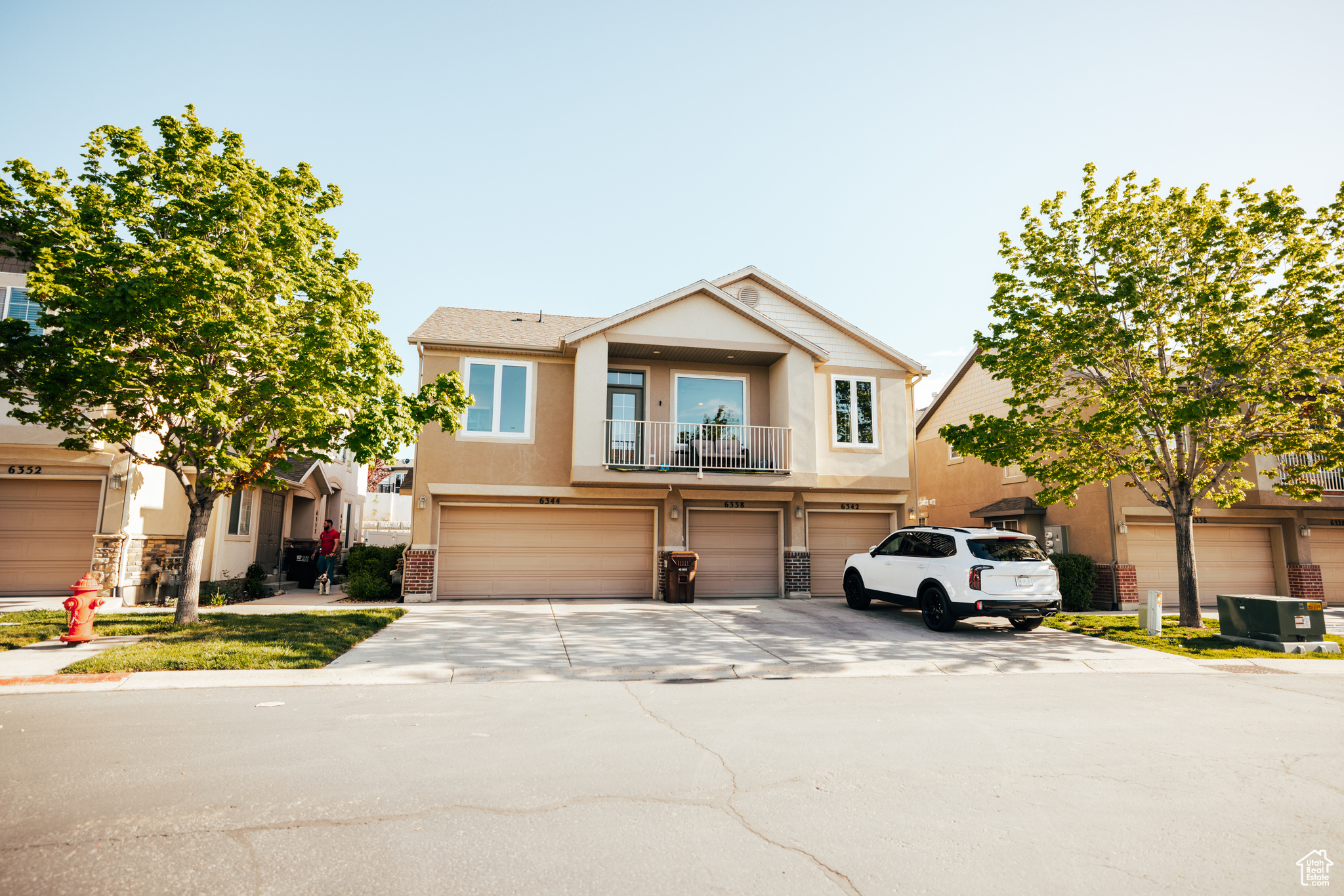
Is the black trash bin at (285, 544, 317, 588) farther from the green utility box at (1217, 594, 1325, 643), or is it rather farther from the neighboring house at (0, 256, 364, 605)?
the green utility box at (1217, 594, 1325, 643)

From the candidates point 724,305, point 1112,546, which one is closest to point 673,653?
point 724,305

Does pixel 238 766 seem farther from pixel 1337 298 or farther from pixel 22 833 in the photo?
pixel 1337 298

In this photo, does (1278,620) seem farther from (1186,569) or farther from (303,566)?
(303,566)

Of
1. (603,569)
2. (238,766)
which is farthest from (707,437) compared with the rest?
(238,766)

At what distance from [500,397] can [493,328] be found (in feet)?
6.17

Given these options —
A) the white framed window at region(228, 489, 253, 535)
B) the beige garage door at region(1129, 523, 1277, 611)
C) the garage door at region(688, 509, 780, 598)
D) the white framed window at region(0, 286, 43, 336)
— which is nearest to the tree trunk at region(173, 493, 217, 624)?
the white framed window at region(228, 489, 253, 535)

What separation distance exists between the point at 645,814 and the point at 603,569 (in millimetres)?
12271

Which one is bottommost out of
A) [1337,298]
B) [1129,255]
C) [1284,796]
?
[1284,796]

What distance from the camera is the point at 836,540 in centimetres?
1734

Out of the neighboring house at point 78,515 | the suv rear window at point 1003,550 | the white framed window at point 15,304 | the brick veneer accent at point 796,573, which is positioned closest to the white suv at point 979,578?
the suv rear window at point 1003,550

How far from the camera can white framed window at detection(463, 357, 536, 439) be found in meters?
15.5

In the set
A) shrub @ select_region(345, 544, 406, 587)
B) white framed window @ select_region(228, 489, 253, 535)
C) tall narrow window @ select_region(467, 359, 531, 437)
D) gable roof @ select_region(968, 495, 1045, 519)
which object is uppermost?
tall narrow window @ select_region(467, 359, 531, 437)

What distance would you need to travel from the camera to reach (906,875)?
3.31 metres

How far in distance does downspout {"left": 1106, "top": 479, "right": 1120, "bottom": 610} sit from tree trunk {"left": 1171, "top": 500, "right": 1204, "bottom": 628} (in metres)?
2.63
